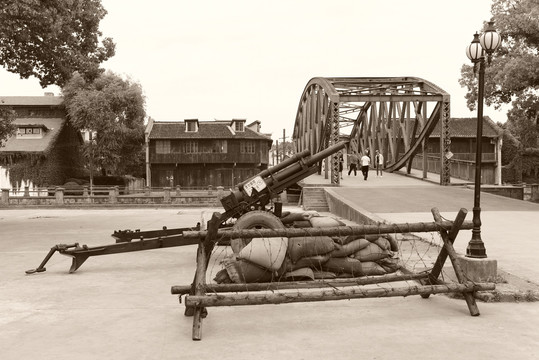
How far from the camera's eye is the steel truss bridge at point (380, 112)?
2862 cm

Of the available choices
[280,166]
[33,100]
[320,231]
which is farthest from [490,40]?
[33,100]

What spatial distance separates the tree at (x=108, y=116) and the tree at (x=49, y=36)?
2890cm

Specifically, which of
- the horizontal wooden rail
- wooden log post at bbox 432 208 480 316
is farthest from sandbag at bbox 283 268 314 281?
wooden log post at bbox 432 208 480 316

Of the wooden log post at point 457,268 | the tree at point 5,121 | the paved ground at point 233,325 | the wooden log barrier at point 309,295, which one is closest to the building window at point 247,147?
the tree at point 5,121

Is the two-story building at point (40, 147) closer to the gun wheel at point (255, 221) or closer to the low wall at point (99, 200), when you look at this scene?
the low wall at point (99, 200)

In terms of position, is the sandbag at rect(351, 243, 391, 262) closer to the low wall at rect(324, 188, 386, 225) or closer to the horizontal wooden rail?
the horizontal wooden rail

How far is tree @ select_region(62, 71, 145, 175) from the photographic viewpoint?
4981cm

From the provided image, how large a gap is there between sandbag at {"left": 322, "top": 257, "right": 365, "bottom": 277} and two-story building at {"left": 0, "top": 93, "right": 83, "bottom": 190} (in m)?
44.5

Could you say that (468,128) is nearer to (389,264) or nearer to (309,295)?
(389,264)

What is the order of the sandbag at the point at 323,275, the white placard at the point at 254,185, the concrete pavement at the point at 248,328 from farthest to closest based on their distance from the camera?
the white placard at the point at 254,185 < the sandbag at the point at 323,275 < the concrete pavement at the point at 248,328

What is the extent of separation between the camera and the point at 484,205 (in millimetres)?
19812

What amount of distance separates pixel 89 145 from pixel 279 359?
5026 cm

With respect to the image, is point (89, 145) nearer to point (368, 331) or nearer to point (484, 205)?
point (484, 205)

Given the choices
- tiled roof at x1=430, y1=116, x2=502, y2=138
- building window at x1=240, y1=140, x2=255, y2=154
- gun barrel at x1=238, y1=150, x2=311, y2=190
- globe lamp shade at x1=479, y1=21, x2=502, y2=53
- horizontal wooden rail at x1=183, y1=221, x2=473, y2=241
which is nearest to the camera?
horizontal wooden rail at x1=183, y1=221, x2=473, y2=241
